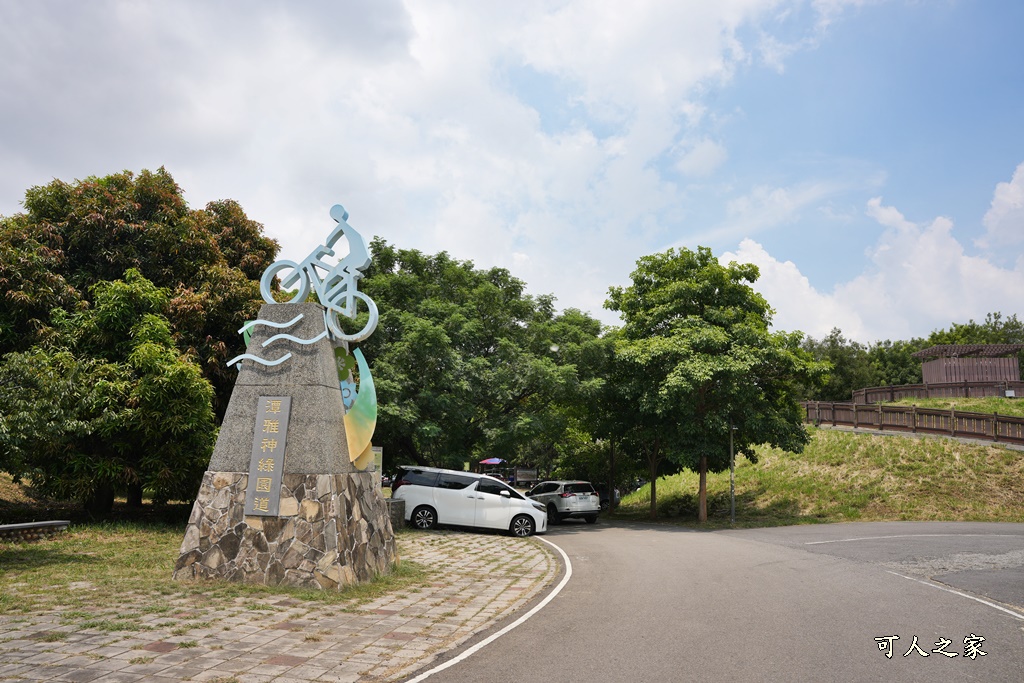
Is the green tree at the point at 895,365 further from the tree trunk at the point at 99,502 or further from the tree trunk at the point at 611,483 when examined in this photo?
the tree trunk at the point at 99,502

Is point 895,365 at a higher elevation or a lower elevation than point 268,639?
higher

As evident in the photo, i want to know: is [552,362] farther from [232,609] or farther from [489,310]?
[232,609]

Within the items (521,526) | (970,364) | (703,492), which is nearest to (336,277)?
(521,526)

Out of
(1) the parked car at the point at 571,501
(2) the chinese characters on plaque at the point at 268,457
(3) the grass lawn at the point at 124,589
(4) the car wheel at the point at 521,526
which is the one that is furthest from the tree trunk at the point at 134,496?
(1) the parked car at the point at 571,501

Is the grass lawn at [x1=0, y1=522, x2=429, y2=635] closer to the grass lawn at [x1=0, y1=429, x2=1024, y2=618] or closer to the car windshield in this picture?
the grass lawn at [x1=0, y1=429, x2=1024, y2=618]

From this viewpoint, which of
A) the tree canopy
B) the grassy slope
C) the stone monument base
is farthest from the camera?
the grassy slope

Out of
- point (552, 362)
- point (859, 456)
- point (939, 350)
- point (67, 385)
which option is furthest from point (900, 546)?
point (939, 350)

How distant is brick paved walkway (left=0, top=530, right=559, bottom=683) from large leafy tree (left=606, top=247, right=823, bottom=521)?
12.0 meters

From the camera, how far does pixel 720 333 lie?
68.5 feet

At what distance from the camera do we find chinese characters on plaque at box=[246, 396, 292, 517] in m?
9.95

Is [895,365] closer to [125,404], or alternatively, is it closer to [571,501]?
[571,501]

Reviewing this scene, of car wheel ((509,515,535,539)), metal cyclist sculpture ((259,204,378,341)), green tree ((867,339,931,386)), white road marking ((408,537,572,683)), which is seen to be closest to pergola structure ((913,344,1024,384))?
green tree ((867,339,931,386))

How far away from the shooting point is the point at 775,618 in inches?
318

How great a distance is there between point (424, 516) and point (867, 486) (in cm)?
1603
